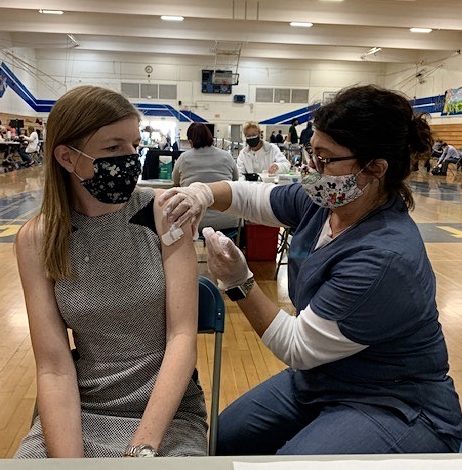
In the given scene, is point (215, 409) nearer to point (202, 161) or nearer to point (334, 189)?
point (334, 189)

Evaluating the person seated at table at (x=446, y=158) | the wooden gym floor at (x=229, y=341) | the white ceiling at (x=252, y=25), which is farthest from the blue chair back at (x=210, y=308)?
the person seated at table at (x=446, y=158)

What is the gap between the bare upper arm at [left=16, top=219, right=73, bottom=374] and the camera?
4.16 feet

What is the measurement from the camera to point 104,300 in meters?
1.27

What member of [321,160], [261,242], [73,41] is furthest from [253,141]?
[73,41]

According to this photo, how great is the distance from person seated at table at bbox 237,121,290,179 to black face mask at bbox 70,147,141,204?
4.07 metres

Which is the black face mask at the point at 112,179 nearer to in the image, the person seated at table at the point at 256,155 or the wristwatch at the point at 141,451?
the wristwatch at the point at 141,451

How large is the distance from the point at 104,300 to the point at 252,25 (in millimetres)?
13704

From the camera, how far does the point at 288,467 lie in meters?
0.76

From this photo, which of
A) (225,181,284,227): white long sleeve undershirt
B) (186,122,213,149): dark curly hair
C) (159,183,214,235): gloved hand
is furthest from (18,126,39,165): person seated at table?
(159,183,214,235): gloved hand

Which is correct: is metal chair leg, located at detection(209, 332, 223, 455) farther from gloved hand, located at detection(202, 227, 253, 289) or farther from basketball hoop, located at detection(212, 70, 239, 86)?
basketball hoop, located at detection(212, 70, 239, 86)

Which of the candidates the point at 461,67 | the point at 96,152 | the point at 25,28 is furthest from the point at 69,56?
the point at 96,152

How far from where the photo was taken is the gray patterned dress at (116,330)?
126cm

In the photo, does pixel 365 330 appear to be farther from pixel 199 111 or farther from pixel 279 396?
pixel 199 111

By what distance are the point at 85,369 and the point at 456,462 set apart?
0.89 m
